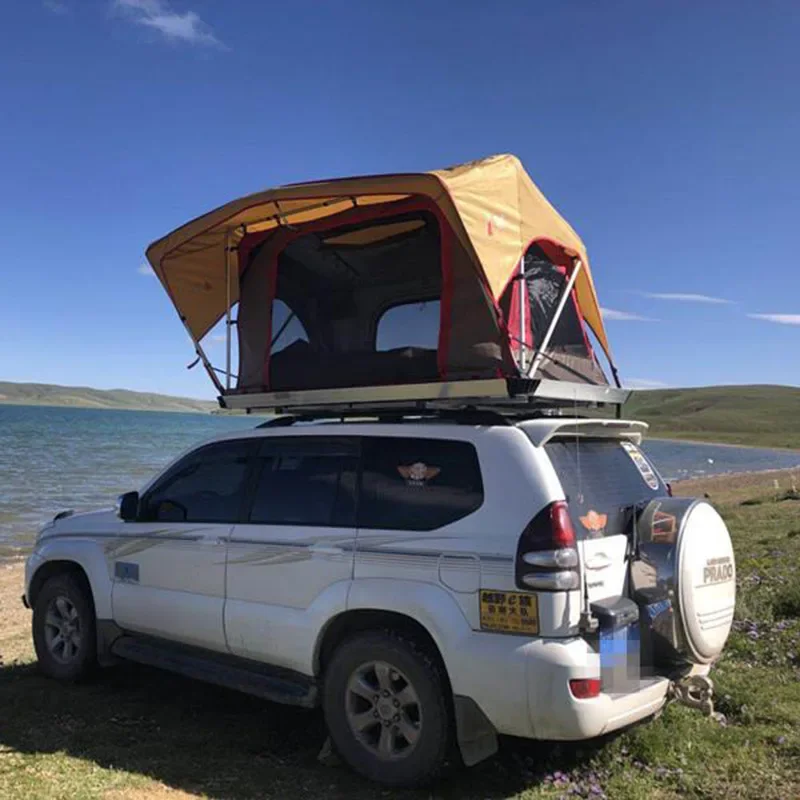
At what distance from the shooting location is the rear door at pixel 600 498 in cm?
399

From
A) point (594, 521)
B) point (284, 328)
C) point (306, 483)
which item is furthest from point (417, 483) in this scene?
point (284, 328)

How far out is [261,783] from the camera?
14.1 feet

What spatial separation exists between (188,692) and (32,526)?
13936mm

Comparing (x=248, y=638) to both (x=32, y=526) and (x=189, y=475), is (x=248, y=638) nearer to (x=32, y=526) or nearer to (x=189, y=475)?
(x=189, y=475)

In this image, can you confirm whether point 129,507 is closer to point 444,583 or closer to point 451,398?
point 451,398

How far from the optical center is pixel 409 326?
18.8 ft

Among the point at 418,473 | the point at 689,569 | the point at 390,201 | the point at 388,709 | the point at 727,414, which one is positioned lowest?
the point at 388,709

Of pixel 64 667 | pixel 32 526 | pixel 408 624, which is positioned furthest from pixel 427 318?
pixel 32 526

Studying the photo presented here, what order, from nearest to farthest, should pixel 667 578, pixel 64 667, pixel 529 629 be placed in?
pixel 529 629 < pixel 667 578 < pixel 64 667

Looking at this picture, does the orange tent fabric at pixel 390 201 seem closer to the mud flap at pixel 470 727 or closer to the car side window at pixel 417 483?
the car side window at pixel 417 483

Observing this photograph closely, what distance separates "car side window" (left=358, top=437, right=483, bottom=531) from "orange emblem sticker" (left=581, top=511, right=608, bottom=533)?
0.54 meters

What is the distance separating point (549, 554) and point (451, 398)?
1222mm

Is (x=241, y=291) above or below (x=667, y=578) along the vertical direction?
above

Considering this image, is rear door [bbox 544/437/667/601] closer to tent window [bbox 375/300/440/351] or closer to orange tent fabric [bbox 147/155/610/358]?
orange tent fabric [bbox 147/155/610/358]
